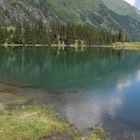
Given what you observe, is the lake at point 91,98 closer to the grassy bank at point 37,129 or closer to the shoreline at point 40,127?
the shoreline at point 40,127

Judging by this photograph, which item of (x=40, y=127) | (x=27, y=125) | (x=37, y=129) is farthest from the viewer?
(x=40, y=127)

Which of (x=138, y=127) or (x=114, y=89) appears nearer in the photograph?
(x=138, y=127)

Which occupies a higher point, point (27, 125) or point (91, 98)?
point (27, 125)

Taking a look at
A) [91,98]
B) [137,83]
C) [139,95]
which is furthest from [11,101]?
[137,83]

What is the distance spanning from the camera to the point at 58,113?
4975 cm

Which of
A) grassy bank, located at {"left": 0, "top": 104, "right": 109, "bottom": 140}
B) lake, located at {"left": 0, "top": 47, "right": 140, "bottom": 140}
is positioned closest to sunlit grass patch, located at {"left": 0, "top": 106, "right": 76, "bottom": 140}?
grassy bank, located at {"left": 0, "top": 104, "right": 109, "bottom": 140}

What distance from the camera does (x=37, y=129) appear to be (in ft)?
120

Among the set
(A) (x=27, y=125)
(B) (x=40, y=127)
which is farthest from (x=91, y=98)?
(A) (x=27, y=125)

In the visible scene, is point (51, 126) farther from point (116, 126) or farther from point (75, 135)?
point (116, 126)

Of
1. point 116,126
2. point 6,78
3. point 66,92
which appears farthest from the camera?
point 6,78

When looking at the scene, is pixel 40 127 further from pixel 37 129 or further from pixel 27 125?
pixel 27 125

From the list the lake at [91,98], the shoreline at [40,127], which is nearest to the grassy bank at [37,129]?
the shoreline at [40,127]

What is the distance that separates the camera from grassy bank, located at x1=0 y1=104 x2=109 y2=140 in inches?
1352

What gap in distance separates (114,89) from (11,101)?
29563 millimetres
